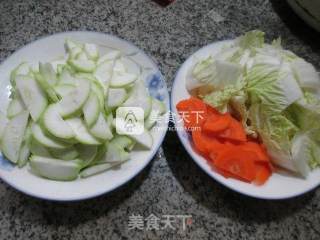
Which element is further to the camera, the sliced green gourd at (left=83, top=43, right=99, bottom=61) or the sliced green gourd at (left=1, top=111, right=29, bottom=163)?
the sliced green gourd at (left=83, top=43, right=99, bottom=61)

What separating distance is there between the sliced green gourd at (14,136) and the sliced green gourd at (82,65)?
0.16 m

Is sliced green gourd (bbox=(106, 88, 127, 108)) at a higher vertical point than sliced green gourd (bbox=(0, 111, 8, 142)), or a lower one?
higher

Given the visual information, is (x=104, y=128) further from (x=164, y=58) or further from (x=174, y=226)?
(x=164, y=58)

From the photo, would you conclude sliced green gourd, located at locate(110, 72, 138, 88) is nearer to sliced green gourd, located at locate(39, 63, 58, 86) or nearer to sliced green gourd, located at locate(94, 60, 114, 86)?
sliced green gourd, located at locate(94, 60, 114, 86)

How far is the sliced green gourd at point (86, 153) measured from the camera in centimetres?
77

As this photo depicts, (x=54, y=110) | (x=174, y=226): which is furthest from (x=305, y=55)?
(x=54, y=110)

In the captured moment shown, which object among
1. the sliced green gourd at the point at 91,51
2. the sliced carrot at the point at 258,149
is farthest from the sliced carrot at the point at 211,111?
the sliced green gourd at the point at 91,51

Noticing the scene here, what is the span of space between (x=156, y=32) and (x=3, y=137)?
0.62 m

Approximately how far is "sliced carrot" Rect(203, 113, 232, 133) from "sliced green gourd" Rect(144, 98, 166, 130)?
113 millimetres

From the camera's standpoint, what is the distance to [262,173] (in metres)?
0.81

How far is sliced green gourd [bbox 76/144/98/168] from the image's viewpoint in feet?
2.51

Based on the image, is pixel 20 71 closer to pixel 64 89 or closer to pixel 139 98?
pixel 64 89

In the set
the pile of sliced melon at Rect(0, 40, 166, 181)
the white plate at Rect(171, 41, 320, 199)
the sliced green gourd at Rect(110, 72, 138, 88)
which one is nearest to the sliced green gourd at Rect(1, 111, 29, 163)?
the pile of sliced melon at Rect(0, 40, 166, 181)

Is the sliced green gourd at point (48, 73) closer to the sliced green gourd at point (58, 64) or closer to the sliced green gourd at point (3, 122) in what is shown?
the sliced green gourd at point (58, 64)
